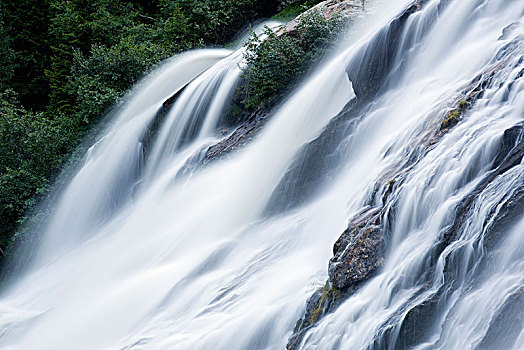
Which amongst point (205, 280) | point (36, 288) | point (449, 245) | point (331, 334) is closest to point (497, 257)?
point (449, 245)

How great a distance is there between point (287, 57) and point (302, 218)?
13.6 ft

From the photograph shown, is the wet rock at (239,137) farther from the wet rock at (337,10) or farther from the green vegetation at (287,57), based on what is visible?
the wet rock at (337,10)

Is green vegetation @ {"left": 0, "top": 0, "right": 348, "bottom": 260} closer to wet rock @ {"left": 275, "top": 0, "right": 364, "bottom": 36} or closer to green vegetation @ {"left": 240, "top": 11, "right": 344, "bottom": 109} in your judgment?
green vegetation @ {"left": 240, "top": 11, "right": 344, "bottom": 109}

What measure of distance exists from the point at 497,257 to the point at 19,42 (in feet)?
73.9

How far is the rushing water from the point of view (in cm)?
578

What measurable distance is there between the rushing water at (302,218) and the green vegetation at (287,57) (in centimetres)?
45

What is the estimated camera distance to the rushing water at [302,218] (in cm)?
578

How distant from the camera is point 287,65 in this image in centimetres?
1157

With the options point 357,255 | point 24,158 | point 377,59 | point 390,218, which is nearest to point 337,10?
point 377,59

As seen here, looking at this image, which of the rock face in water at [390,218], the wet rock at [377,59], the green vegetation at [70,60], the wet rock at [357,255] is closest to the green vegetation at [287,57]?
the wet rock at [377,59]

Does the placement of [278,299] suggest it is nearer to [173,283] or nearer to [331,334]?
[331,334]

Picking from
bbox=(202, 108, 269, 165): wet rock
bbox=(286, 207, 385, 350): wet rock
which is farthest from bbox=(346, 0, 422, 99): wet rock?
bbox=(286, 207, 385, 350): wet rock

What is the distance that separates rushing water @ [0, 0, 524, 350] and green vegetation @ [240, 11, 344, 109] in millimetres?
448

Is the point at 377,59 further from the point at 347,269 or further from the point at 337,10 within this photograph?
the point at 347,269
